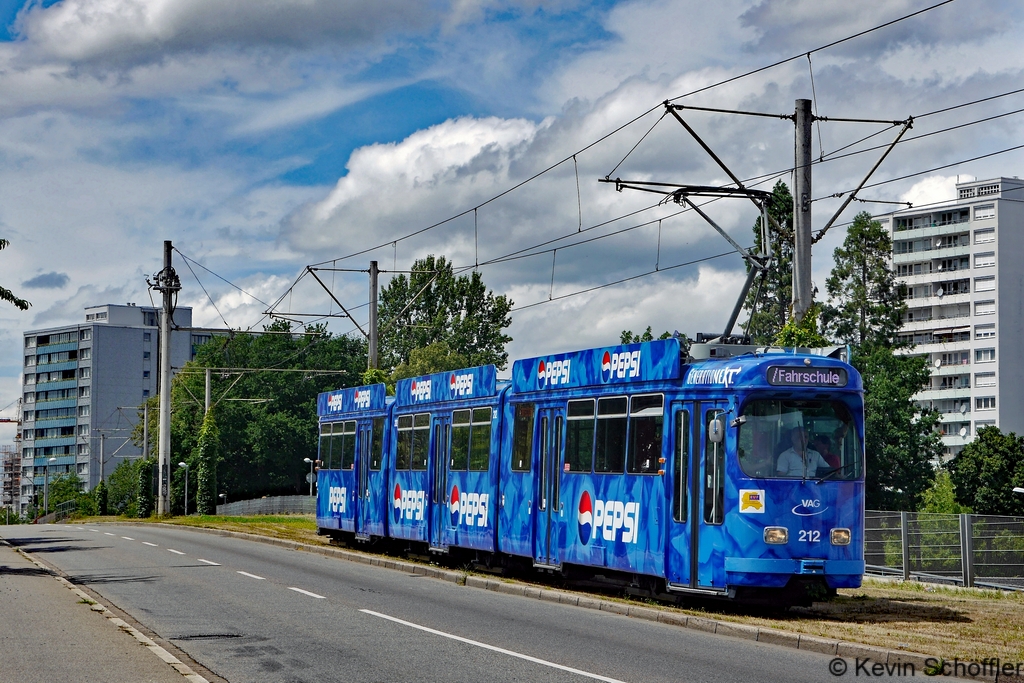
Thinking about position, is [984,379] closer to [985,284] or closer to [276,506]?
[985,284]

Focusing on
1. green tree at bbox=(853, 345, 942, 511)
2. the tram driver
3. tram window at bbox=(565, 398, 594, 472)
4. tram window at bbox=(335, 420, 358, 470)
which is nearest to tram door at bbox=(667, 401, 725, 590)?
the tram driver

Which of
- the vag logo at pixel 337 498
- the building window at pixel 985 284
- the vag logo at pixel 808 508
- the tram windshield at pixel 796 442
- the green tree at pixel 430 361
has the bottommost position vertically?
the vag logo at pixel 337 498

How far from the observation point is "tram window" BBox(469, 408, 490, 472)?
76.5ft

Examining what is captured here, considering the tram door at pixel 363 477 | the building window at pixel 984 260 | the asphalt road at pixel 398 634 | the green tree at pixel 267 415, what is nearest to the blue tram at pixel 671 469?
the asphalt road at pixel 398 634

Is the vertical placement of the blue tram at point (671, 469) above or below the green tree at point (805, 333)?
below

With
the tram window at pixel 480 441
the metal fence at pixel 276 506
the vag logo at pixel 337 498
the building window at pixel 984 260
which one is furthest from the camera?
the building window at pixel 984 260

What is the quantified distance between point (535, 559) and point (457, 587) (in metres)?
1.38

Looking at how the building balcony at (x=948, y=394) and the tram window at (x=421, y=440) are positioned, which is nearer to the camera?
the tram window at (x=421, y=440)

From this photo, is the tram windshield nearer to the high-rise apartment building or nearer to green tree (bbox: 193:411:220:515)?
green tree (bbox: 193:411:220:515)

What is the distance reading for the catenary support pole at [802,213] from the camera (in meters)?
20.4

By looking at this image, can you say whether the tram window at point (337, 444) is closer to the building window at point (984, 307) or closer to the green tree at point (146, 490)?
the green tree at point (146, 490)

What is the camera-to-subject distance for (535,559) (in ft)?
69.2

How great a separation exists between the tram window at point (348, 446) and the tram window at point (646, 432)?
14.0 meters

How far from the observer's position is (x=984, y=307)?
5049 inches
